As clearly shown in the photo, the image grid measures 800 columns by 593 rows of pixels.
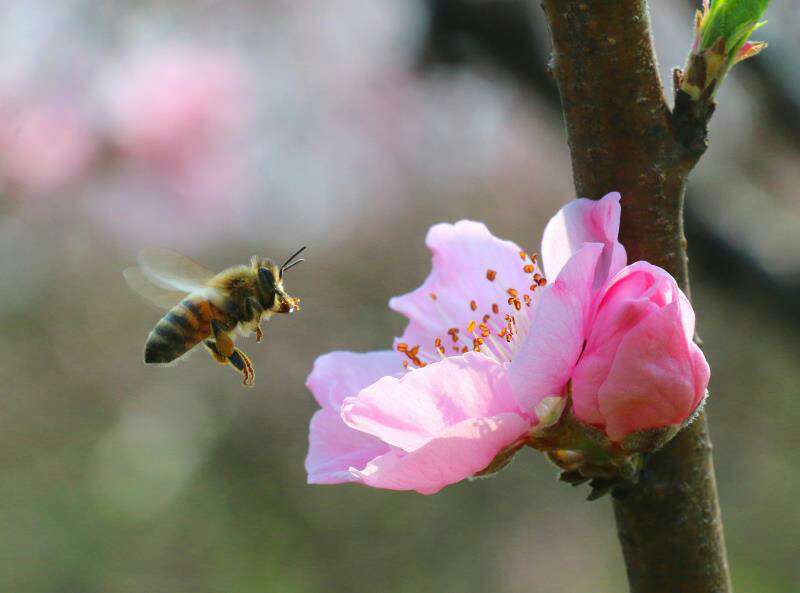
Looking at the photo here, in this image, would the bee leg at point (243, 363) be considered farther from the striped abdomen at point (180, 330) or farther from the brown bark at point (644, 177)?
the brown bark at point (644, 177)

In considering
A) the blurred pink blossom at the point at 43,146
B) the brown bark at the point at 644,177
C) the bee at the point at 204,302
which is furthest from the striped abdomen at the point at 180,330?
the blurred pink blossom at the point at 43,146

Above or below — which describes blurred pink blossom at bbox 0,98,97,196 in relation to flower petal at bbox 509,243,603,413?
below

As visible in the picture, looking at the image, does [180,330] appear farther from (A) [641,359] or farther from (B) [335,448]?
(A) [641,359]

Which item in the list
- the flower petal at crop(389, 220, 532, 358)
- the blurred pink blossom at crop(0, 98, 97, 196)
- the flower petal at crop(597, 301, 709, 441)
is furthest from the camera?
the blurred pink blossom at crop(0, 98, 97, 196)

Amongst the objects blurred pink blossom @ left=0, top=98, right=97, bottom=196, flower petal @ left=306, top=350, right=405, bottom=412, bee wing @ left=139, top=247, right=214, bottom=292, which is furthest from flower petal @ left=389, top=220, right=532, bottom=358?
blurred pink blossom @ left=0, top=98, right=97, bottom=196

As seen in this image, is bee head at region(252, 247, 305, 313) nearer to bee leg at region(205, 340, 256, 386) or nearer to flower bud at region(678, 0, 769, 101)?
bee leg at region(205, 340, 256, 386)

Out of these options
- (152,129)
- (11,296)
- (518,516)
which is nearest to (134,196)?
(152,129)

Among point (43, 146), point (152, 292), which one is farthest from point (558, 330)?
point (43, 146)
